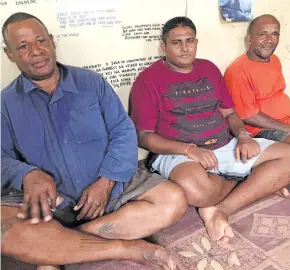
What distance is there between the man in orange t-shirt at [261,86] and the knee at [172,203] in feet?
2.40

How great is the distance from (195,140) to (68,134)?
0.64m

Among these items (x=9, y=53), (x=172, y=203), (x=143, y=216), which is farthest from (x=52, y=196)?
(x=9, y=53)

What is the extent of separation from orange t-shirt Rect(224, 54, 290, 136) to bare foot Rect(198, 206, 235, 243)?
62 centimetres

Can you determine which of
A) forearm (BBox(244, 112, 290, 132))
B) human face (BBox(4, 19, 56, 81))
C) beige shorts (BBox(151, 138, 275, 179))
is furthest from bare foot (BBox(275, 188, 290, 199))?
human face (BBox(4, 19, 56, 81))

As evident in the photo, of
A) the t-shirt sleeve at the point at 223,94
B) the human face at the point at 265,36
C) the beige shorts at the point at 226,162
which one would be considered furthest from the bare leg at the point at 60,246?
the human face at the point at 265,36

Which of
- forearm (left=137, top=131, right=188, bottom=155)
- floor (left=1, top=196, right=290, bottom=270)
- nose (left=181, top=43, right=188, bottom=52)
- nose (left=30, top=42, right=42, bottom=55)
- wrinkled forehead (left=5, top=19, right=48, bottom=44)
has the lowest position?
floor (left=1, top=196, right=290, bottom=270)

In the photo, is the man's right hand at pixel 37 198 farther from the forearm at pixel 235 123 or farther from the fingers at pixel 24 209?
the forearm at pixel 235 123

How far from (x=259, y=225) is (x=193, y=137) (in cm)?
50

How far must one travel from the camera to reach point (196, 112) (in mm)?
1723

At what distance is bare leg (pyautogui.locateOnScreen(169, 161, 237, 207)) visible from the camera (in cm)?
155

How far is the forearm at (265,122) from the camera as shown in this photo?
192 centimetres

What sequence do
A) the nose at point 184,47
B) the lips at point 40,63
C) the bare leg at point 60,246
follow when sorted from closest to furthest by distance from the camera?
the bare leg at point 60,246, the lips at point 40,63, the nose at point 184,47

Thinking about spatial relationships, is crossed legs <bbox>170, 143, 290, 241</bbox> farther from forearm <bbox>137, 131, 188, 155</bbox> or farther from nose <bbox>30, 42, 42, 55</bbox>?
nose <bbox>30, 42, 42, 55</bbox>

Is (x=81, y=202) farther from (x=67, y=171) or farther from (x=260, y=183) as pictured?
(x=260, y=183)
